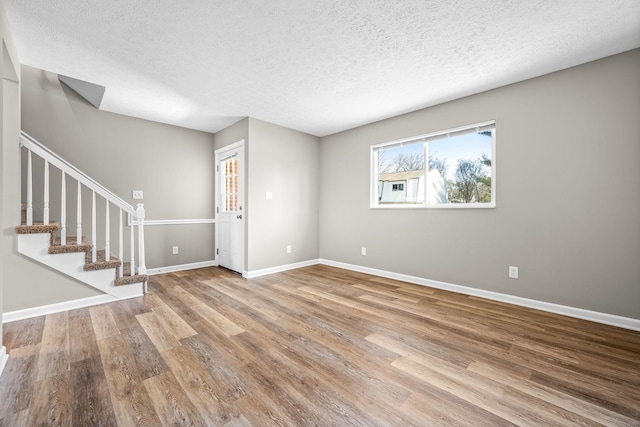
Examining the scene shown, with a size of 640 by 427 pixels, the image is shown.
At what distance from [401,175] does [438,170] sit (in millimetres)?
558

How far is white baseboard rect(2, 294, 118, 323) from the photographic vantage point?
2.44 metres

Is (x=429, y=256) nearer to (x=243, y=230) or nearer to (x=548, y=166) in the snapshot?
(x=548, y=166)

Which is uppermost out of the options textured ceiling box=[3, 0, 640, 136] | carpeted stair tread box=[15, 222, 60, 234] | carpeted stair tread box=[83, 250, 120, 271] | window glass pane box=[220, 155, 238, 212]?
textured ceiling box=[3, 0, 640, 136]

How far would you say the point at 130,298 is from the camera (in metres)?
3.07

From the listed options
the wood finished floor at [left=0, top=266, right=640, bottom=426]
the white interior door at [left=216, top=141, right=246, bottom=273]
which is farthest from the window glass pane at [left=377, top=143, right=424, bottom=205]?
the white interior door at [left=216, top=141, right=246, bottom=273]

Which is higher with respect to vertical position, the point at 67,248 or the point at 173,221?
the point at 173,221

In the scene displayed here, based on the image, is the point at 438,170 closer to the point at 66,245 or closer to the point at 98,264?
the point at 98,264

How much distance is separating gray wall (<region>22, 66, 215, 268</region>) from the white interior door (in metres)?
0.23

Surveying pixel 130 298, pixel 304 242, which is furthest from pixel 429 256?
pixel 130 298

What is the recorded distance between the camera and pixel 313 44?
2309mm

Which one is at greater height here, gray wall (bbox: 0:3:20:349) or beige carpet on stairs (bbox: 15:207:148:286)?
gray wall (bbox: 0:3:20:349)

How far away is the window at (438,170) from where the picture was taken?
3.23 meters

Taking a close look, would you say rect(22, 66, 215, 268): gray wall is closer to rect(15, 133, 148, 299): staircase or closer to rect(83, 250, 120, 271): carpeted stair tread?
rect(15, 133, 148, 299): staircase

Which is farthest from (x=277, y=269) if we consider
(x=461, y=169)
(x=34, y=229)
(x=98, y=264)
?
(x=461, y=169)
